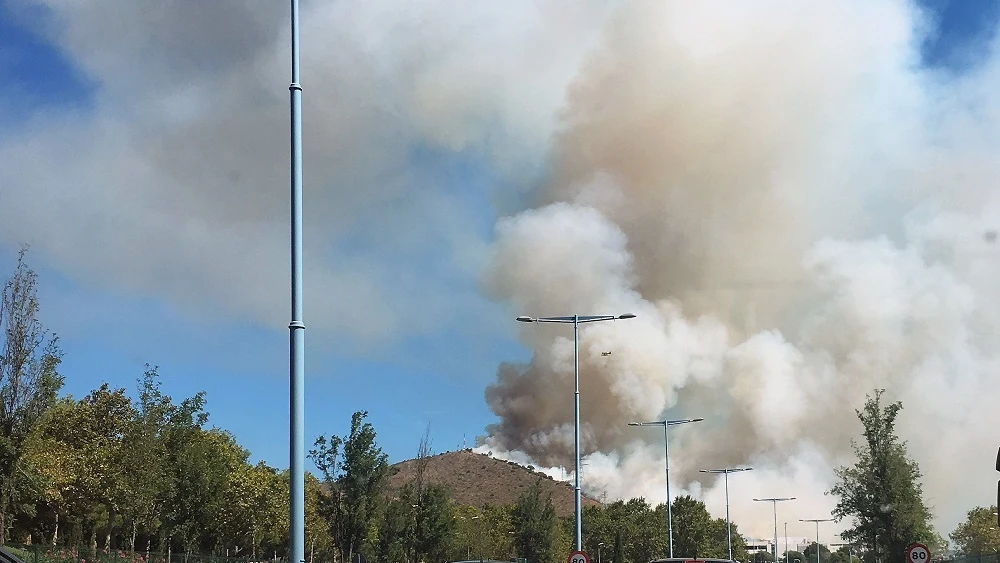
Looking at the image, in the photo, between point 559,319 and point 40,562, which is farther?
point 559,319

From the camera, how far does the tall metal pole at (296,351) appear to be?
1550 centimetres

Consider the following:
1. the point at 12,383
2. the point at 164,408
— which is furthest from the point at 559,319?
the point at 12,383

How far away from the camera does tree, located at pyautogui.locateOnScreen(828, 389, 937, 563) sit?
56688mm

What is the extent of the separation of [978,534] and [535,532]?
4585 centimetres

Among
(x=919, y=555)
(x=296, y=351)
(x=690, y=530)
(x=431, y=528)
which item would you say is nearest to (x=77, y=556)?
(x=919, y=555)

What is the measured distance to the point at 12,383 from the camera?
4134 cm

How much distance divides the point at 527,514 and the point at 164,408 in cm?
4885

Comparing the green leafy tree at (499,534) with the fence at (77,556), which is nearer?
the fence at (77,556)

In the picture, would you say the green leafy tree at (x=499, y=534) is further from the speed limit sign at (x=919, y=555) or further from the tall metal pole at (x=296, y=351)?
the tall metal pole at (x=296, y=351)

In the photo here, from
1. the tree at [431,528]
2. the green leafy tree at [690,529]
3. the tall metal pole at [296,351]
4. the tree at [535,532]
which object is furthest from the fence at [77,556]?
the green leafy tree at [690,529]

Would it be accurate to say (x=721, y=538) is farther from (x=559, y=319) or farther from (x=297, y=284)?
(x=297, y=284)

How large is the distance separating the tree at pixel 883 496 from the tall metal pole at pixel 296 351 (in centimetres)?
4621

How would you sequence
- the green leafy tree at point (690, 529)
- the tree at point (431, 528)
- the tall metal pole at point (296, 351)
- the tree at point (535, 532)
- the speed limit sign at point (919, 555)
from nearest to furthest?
the tall metal pole at point (296, 351) → the speed limit sign at point (919, 555) → the tree at point (431, 528) → the tree at point (535, 532) → the green leafy tree at point (690, 529)

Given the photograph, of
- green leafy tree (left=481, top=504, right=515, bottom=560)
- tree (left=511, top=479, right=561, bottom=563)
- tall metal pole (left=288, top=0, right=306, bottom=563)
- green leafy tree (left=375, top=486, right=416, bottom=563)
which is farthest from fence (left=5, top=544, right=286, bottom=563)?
green leafy tree (left=481, top=504, right=515, bottom=560)
